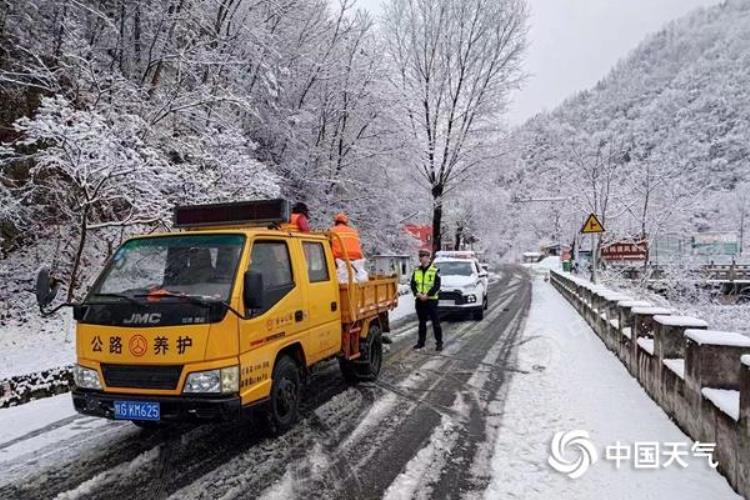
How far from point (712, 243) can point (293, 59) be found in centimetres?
4895

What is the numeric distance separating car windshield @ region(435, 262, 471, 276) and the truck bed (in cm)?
692

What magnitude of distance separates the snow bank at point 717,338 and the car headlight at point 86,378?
5.48m

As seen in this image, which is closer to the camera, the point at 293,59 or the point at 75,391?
the point at 75,391

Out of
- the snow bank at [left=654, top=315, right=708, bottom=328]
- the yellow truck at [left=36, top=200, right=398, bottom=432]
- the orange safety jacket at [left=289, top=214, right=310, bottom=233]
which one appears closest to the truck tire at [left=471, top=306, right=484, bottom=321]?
the snow bank at [left=654, top=315, right=708, bottom=328]

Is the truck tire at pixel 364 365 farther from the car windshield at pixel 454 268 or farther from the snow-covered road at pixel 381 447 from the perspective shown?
the car windshield at pixel 454 268

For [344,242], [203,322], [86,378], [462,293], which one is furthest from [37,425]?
[462,293]

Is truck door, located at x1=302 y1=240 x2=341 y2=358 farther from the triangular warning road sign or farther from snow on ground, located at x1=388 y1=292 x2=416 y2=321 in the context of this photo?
the triangular warning road sign

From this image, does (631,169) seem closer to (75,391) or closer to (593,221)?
(593,221)

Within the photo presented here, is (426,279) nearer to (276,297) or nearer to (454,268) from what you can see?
(276,297)

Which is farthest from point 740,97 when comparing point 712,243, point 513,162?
point 513,162

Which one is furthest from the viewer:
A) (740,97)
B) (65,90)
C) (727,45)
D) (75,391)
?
(727,45)

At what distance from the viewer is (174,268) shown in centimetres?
492

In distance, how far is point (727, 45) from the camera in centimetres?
14250

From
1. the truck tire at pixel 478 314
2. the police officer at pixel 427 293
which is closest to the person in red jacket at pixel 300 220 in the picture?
the police officer at pixel 427 293
